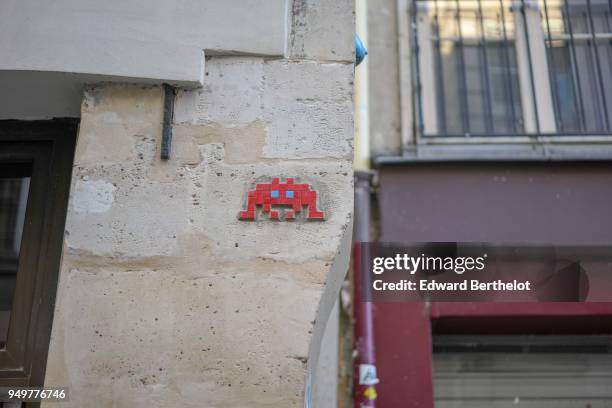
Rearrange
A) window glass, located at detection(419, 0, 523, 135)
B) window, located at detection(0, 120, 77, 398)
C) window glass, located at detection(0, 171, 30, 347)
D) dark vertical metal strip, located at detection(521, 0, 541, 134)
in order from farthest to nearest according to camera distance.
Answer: window glass, located at detection(419, 0, 523, 135)
dark vertical metal strip, located at detection(521, 0, 541, 134)
window glass, located at detection(0, 171, 30, 347)
window, located at detection(0, 120, 77, 398)

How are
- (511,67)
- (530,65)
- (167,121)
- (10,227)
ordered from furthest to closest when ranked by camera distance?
(10,227)
(511,67)
(530,65)
(167,121)

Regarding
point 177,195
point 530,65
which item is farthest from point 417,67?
point 177,195

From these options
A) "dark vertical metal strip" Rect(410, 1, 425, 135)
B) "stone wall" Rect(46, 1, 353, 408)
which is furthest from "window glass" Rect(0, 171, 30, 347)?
"dark vertical metal strip" Rect(410, 1, 425, 135)

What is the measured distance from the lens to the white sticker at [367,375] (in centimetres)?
305

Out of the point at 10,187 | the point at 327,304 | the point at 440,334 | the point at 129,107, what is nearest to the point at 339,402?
the point at 440,334

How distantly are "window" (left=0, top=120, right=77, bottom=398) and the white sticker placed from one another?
5.50 ft

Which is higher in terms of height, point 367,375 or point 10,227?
point 10,227

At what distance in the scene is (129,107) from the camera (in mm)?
1983

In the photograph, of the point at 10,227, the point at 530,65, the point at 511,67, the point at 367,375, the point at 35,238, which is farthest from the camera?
the point at 10,227

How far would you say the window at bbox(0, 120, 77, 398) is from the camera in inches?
78.2

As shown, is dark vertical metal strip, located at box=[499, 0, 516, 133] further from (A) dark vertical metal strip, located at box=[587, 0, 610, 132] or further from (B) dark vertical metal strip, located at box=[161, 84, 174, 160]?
(B) dark vertical metal strip, located at box=[161, 84, 174, 160]

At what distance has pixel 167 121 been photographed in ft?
6.38

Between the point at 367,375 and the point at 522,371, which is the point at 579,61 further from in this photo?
the point at 367,375

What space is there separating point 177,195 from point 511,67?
291cm
